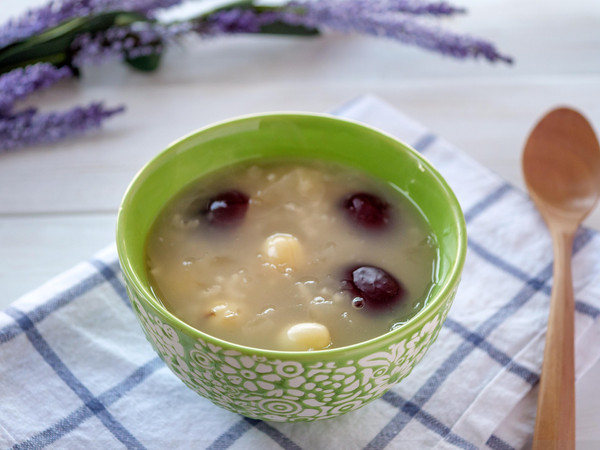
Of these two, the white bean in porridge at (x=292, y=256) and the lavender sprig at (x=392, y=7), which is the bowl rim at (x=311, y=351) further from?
the lavender sprig at (x=392, y=7)

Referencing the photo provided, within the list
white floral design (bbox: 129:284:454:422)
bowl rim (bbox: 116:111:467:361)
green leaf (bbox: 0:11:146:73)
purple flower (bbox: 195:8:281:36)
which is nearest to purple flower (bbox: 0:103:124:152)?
green leaf (bbox: 0:11:146:73)

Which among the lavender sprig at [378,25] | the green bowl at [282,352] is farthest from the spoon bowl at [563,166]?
the green bowl at [282,352]

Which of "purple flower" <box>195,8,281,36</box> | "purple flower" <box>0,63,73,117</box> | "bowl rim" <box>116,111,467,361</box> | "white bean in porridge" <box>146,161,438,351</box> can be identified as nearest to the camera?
"bowl rim" <box>116,111,467,361</box>

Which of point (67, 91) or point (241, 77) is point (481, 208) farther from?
point (67, 91)

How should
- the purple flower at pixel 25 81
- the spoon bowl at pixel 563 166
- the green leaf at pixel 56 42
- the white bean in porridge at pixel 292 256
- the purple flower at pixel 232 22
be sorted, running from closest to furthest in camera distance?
1. the white bean in porridge at pixel 292 256
2. the spoon bowl at pixel 563 166
3. the purple flower at pixel 25 81
4. the green leaf at pixel 56 42
5. the purple flower at pixel 232 22

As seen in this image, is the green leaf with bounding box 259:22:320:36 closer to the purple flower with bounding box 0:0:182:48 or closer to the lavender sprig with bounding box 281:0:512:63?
the lavender sprig with bounding box 281:0:512:63

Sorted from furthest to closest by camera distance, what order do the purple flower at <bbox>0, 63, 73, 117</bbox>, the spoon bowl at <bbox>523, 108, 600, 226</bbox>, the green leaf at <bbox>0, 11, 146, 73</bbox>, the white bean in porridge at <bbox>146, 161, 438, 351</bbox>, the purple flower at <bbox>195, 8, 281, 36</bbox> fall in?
the purple flower at <bbox>195, 8, 281, 36</bbox>
the green leaf at <bbox>0, 11, 146, 73</bbox>
the purple flower at <bbox>0, 63, 73, 117</bbox>
the spoon bowl at <bbox>523, 108, 600, 226</bbox>
the white bean in porridge at <bbox>146, 161, 438, 351</bbox>
